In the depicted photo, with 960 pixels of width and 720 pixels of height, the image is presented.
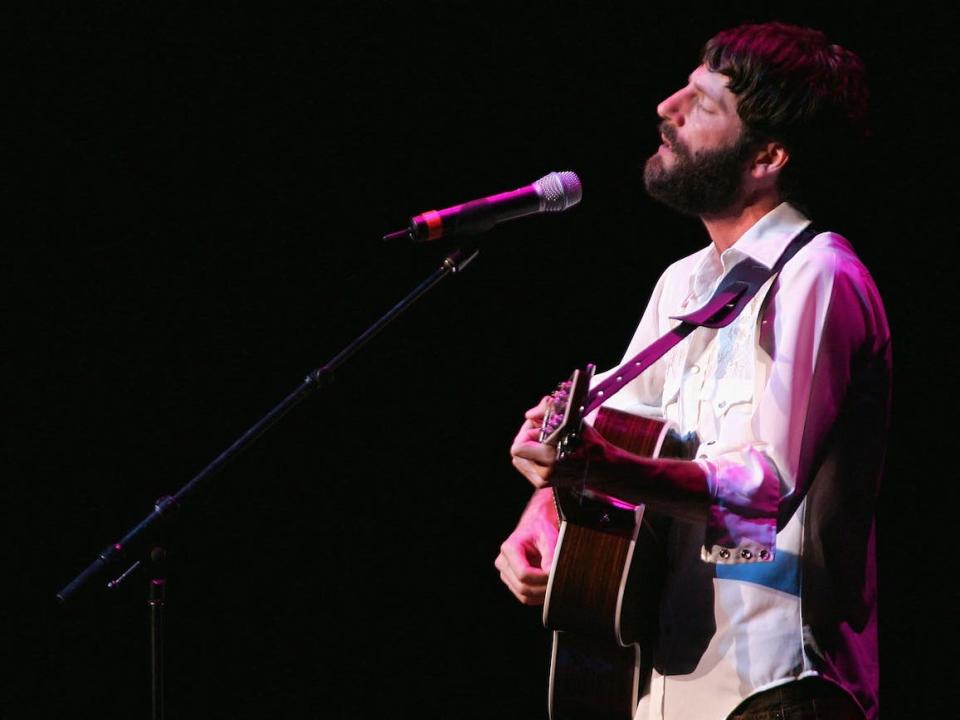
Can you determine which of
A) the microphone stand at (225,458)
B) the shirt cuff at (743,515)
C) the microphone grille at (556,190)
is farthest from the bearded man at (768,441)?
the microphone stand at (225,458)

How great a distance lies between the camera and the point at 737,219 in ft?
→ 7.54

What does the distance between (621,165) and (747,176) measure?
A: 4.35 feet

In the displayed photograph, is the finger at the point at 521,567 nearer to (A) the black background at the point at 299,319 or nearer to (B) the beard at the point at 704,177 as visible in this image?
(B) the beard at the point at 704,177

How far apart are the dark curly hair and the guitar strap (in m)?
0.18

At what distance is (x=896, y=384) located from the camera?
3.04 m

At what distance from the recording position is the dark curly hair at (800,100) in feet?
7.24

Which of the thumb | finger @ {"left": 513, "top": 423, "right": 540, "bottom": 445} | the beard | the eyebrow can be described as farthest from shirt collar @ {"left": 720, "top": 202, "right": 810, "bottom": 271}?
the thumb

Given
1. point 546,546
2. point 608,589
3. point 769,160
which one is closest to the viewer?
point 608,589

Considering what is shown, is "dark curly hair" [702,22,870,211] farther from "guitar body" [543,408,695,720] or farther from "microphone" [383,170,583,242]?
"guitar body" [543,408,695,720]


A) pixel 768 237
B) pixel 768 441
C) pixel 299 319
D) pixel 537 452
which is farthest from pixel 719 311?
pixel 299 319

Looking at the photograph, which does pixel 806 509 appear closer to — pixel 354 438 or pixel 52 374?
pixel 354 438

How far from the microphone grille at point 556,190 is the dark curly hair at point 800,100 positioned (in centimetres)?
43

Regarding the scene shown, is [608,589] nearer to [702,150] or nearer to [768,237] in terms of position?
[768,237]

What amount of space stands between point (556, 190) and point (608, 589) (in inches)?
32.8
